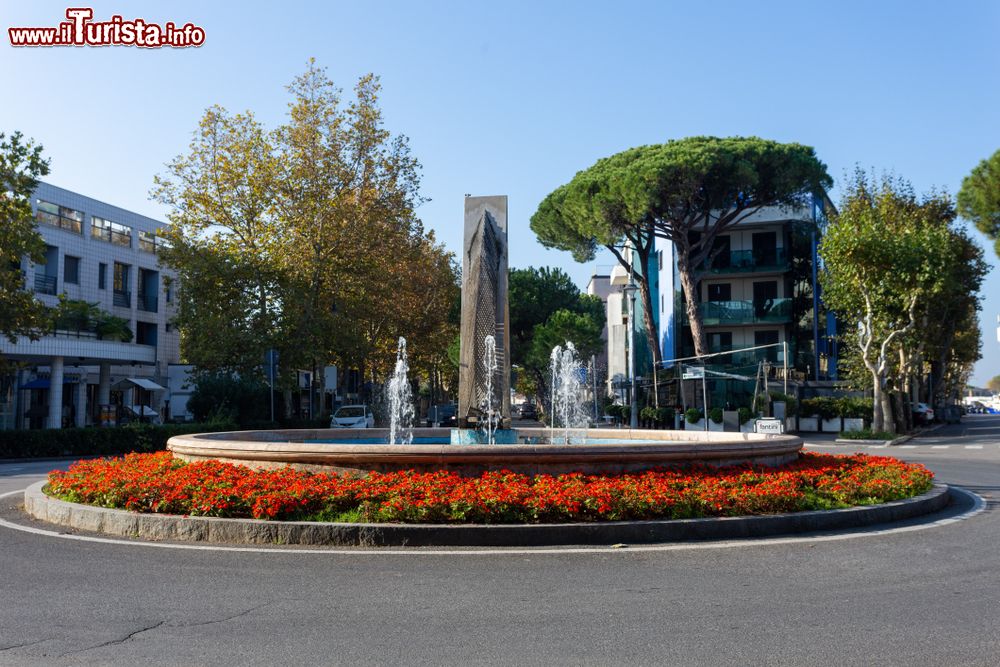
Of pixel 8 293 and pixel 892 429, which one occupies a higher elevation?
pixel 8 293

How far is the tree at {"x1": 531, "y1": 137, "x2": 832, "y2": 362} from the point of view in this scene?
39469 mm

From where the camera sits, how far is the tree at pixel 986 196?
1481 inches

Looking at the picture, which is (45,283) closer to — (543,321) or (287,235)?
(287,235)

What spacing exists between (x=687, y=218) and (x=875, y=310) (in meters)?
10.9

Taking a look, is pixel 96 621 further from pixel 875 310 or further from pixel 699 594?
pixel 875 310

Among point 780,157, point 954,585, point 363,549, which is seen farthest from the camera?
point 780,157

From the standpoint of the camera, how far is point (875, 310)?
112 feet

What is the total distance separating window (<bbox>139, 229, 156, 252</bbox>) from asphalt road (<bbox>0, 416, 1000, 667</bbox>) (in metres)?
42.6

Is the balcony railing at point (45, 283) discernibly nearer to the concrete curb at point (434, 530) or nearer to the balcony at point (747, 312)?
the balcony at point (747, 312)

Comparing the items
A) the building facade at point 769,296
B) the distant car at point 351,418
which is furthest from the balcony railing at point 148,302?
the building facade at point 769,296

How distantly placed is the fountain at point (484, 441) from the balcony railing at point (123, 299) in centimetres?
2981

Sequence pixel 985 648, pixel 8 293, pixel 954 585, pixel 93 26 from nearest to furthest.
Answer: pixel 985 648, pixel 954 585, pixel 93 26, pixel 8 293

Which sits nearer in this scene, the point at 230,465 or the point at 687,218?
the point at 230,465

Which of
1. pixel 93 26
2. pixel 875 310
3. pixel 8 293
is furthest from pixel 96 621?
pixel 875 310
